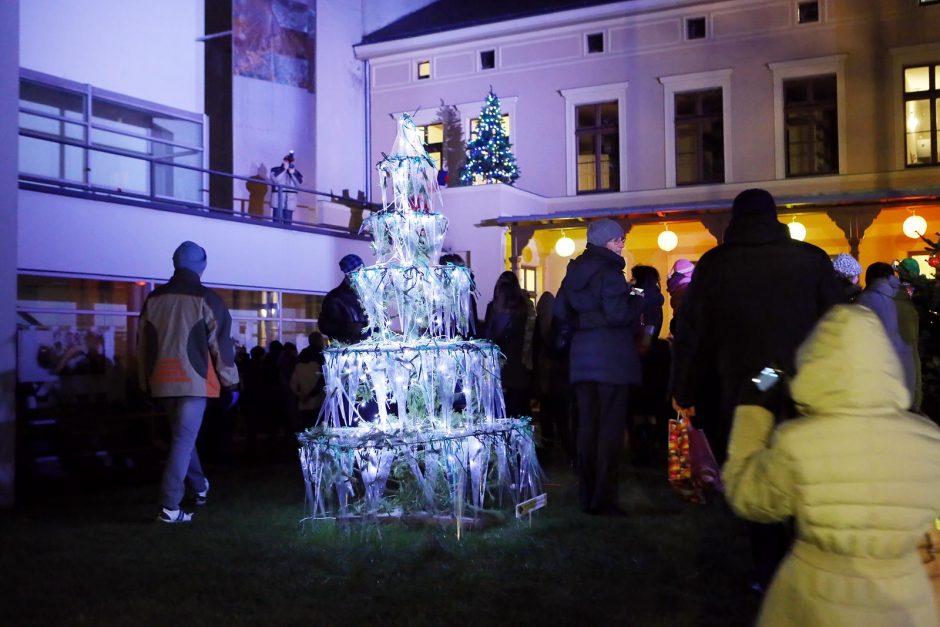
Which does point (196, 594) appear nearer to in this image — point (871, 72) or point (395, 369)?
point (395, 369)

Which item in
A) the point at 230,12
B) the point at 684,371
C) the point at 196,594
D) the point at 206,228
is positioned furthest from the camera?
the point at 230,12

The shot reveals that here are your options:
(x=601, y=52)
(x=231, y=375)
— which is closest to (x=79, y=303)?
(x=231, y=375)

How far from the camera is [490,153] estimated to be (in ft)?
77.6

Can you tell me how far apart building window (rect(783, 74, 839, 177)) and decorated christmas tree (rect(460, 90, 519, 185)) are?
6.55 m

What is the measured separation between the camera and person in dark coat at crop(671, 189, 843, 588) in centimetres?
443

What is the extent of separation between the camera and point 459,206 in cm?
2344

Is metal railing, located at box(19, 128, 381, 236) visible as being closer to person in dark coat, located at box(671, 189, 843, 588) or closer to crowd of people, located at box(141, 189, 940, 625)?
crowd of people, located at box(141, 189, 940, 625)

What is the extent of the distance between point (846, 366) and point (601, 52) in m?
23.4

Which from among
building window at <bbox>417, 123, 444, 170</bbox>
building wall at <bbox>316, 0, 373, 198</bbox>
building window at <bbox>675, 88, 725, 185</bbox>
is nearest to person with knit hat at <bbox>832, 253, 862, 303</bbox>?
building window at <bbox>675, 88, 725, 185</bbox>

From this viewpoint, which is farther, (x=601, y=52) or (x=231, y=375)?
(x=601, y=52)

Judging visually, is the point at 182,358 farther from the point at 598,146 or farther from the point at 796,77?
the point at 796,77

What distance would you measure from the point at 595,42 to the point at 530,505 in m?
20.1

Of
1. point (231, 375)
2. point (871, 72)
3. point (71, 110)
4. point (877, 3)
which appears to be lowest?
point (231, 375)

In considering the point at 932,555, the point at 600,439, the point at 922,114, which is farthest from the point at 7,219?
the point at 922,114
